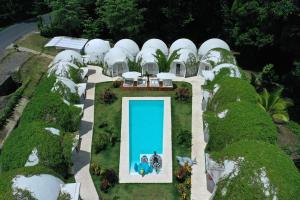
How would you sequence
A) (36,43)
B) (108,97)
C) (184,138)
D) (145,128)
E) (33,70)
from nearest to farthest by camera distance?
1. (184,138)
2. (145,128)
3. (108,97)
4. (33,70)
5. (36,43)

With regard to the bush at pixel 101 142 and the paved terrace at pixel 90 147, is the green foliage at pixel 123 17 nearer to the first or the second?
the paved terrace at pixel 90 147

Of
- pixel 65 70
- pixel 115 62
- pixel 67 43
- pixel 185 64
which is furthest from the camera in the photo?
pixel 67 43

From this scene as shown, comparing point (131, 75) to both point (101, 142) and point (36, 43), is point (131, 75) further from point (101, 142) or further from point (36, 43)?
point (36, 43)

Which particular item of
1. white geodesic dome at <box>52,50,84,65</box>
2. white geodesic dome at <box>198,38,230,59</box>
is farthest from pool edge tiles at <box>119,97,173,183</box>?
white geodesic dome at <box>198,38,230,59</box>

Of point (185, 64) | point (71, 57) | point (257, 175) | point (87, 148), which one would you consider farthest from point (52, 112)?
point (257, 175)

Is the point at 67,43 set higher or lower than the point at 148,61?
lower

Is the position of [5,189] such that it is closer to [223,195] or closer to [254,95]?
[223,195]

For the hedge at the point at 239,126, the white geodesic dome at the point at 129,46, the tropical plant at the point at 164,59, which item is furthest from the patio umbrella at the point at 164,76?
the hedge at the point at 239,126
